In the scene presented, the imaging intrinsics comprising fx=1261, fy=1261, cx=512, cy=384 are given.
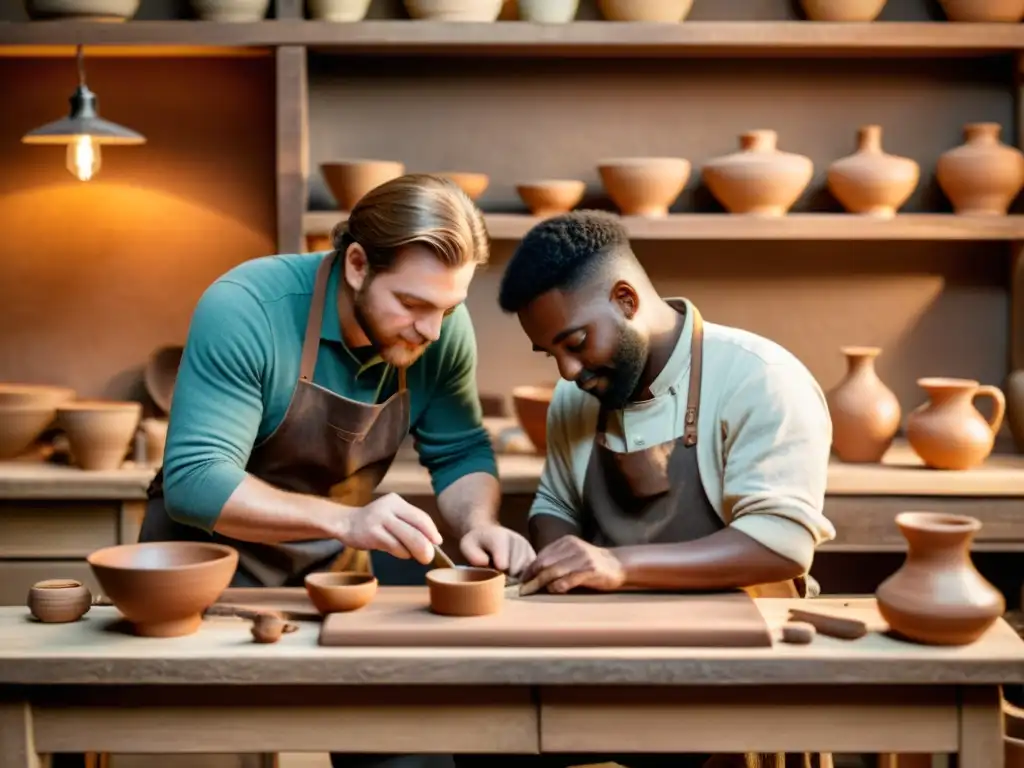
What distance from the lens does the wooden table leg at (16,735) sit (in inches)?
77.4

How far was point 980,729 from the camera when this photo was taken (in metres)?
1.95

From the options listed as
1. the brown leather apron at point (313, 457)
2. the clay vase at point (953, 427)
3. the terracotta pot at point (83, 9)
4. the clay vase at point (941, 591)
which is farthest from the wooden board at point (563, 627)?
the terracotta pot at point (83, 9)

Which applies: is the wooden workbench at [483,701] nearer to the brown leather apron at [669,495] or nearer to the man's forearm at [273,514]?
the man's forearm at [273,514]

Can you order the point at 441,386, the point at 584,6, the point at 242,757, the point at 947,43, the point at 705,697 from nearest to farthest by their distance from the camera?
1. the point at 705,697
2. the point at 441,386
3. the point at 242,757
4. the point at 947,43
5. the point at 584,6

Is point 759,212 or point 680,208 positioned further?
point 680,208

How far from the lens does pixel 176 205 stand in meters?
4.35

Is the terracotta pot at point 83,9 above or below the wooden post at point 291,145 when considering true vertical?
above

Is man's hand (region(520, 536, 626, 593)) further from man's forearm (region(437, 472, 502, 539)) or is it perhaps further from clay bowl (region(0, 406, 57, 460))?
clay bowl (region(0, 406, 57, 460))


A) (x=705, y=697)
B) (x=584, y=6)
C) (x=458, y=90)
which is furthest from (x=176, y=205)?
→ (x=705, y=697)

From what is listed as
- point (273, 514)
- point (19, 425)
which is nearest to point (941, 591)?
point (273, 514)

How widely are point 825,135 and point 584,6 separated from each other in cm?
93

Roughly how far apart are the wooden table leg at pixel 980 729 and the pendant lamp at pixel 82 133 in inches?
112

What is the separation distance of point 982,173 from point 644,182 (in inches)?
42.1

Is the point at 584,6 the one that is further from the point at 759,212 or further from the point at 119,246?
the point at 119,246
